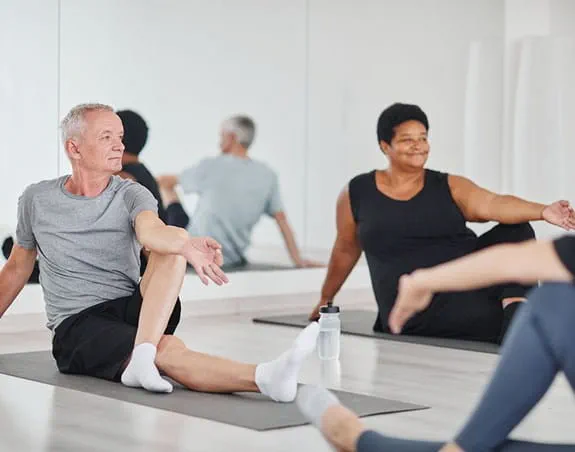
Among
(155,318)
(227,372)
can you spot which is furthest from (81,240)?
(227,372)

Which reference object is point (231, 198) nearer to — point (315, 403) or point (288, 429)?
point (288, 429)

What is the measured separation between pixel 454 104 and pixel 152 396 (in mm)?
4126

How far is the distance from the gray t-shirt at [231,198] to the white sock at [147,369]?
2.48 meters

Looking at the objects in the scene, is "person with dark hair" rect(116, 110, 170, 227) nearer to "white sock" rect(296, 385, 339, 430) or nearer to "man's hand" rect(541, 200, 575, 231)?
"man's hand" rect(541, 200, 575, 231)

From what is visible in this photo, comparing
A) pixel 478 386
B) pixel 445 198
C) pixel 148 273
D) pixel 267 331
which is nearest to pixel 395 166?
pixel 445 198

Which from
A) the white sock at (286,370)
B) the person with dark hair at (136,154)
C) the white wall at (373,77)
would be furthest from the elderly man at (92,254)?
the white wall at (373,77)

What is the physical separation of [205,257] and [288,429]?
0.50 metres

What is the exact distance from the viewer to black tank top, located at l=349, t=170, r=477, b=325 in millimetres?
5055

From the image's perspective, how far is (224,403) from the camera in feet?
11.6

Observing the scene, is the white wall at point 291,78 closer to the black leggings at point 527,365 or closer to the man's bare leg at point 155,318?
the man's bare leg at point 155,318

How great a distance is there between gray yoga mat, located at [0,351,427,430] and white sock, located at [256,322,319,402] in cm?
4

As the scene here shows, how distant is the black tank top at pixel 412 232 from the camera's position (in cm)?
505

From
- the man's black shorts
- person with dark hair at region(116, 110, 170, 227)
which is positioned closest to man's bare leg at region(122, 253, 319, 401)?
the man's black shorts

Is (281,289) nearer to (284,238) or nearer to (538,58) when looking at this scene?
(284,238)
